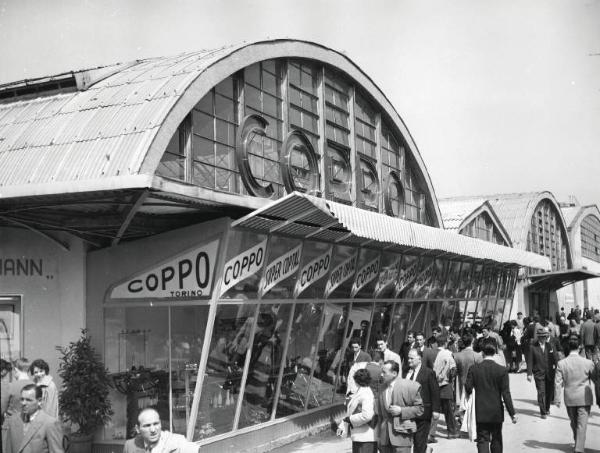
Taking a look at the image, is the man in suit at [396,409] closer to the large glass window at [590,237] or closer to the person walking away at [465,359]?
the person walking away at [465,359]

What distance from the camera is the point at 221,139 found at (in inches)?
491

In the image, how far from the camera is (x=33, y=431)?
6.03 metres

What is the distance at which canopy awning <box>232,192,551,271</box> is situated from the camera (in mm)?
10641

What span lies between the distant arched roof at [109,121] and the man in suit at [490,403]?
201 inches

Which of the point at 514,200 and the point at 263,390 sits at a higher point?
the point at 514,200

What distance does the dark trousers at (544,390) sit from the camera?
13.5 m

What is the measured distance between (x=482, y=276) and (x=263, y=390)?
16230mm

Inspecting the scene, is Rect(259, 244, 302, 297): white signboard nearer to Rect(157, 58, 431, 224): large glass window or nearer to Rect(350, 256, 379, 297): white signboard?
Rect(157, 58, 431, 224): large glass window

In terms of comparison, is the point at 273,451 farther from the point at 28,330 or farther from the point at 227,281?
the point at 28,330

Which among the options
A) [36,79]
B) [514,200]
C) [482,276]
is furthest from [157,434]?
[514,200]

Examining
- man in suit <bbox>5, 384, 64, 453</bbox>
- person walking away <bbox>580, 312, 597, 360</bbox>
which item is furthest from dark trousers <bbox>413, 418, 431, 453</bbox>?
person walking away <bbox>580, 312, 597, 360</bbox>

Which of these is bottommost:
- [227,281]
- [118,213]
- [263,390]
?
[263,390]

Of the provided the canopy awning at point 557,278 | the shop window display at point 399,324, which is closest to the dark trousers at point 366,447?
the shop window display at point 399,324

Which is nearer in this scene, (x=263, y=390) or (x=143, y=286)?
(x=143, y=286)
